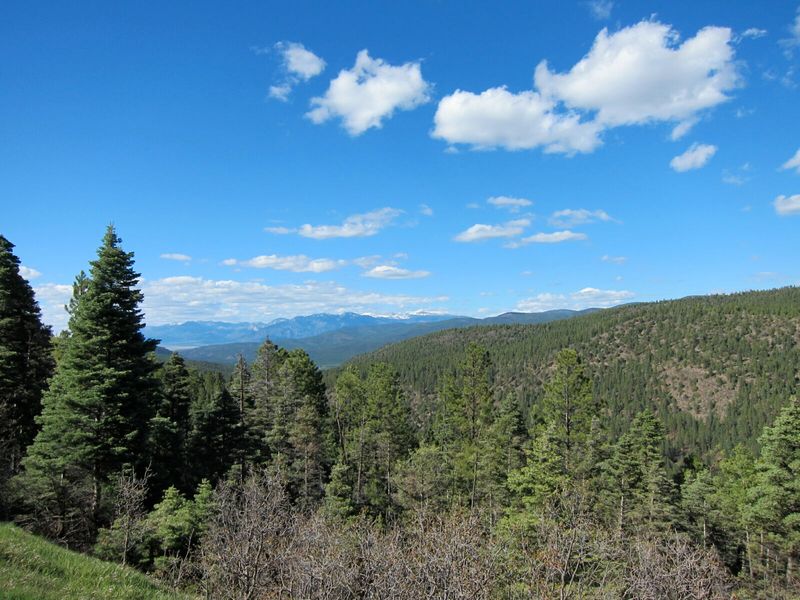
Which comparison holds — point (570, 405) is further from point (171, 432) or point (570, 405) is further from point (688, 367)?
point (688, 367)

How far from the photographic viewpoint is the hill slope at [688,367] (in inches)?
5113

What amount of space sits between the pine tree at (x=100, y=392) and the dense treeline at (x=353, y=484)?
0.10 m

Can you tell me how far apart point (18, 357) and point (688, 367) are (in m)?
179

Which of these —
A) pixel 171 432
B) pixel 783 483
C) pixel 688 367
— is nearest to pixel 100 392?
pixel 171 432

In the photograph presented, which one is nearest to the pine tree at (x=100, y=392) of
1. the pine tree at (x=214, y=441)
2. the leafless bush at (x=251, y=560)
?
the leafless bush at (x=251, y=560)

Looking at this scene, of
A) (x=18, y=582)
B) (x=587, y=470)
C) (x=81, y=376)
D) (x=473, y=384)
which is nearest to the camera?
(x=18, y=582)

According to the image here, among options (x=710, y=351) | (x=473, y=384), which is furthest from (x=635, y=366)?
(x=473, y=384)

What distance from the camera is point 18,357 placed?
27.8 meters

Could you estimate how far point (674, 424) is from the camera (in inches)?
5217

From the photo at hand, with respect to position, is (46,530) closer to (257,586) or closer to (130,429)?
(130,429)

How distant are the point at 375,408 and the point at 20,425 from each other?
25.1 m

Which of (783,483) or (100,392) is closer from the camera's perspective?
(100,392)

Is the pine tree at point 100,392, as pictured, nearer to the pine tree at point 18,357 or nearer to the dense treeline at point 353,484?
the dense treeline at point 353,484

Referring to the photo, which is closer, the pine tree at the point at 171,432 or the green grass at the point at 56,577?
the green grass at the point at 56,577
